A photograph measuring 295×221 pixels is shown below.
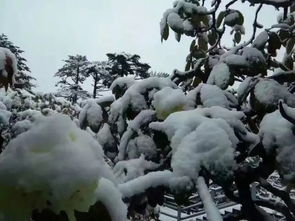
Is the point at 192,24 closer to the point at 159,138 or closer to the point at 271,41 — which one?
the point at 271,41

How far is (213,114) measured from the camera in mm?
663

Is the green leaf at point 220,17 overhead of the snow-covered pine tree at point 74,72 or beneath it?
overhead

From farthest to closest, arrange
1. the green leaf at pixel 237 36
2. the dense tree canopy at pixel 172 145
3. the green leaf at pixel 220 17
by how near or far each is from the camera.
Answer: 1. the green leaf at pixel 237 36
2. the green leaf at pixel 220 17
3. the dense tree canopy at pixel 172 145

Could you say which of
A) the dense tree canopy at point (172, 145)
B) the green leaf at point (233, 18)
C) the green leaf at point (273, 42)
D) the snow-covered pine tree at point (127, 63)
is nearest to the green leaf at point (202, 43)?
the dense tree canopy at point (172, 145)

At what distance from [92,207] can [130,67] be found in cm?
1338

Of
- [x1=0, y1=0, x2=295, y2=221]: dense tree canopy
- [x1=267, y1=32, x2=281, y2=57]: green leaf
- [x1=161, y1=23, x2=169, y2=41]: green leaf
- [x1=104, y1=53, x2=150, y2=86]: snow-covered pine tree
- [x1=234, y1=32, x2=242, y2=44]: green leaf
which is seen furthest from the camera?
[x1=104, y1=53, x2=150, y2=86]: snow-covered pine tree

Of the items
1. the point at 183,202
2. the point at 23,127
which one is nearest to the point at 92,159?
the point at 183,202

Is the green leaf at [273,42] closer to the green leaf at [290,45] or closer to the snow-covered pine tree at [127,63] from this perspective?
the green leaf at [290,45]

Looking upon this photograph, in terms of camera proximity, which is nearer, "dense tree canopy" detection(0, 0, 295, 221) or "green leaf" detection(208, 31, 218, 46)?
"dense tree canopy" detection(0, 0, 295, 221)

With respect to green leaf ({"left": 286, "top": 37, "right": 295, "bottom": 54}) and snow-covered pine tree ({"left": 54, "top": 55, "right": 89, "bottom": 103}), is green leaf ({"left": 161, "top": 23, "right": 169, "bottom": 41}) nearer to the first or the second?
green leaf ({"left": 286, "top": 37, "right": 295, "bottom": 54})

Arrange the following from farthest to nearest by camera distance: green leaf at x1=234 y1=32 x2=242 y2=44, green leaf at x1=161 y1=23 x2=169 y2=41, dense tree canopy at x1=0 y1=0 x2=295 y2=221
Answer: green leaf at x1=234 y1=32 x2=242 y2=44
green leaf at x1=161 y1=23 x2=169 y2=41
dense tree canopy at x1=0 y1=0 x2=295 y2=221

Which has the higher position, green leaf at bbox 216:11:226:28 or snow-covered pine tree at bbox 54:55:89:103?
green leaf at bbox 216:11:226:28

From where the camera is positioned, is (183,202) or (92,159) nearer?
(92,159)

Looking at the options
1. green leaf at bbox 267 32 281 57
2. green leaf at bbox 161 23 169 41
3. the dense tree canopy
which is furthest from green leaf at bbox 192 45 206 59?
green leaf at bbox 267 32 281 57
